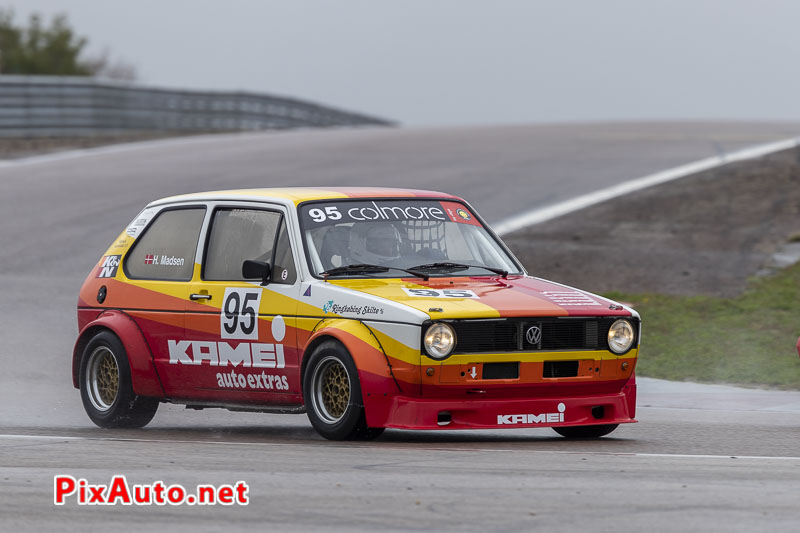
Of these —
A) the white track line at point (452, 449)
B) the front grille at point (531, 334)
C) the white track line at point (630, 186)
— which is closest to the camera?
the white track line at point (452, 449)

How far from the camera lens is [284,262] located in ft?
29.6

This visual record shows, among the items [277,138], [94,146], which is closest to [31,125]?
[94,146]

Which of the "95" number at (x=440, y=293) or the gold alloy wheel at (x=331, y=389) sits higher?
the "95" number at (x=440, y=293)

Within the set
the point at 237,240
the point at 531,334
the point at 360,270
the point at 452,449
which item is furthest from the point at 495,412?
the point at 237,240

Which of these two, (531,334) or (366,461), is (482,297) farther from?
(366,461)

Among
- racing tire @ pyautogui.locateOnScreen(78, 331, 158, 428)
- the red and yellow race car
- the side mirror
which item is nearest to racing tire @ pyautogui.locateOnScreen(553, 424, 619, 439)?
the red and yellow race car

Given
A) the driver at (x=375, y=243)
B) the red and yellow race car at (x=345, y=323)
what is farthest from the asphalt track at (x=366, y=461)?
the driver at (x=375, y=243)

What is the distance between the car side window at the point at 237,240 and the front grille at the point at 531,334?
5.41 ft

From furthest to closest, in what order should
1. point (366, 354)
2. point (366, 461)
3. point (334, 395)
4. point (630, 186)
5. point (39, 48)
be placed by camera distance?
point (39, 48)
point (630, 186)
point (334, 395)
point (366, 354)
point (366, 461)

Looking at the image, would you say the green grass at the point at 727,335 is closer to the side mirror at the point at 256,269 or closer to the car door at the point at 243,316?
the car door at the point at 243,316

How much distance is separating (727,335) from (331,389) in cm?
629

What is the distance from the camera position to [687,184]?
71.4ft

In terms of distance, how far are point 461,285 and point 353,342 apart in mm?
881

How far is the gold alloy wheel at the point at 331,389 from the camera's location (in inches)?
327
